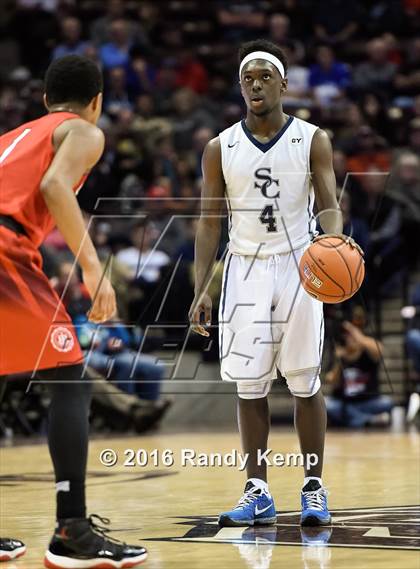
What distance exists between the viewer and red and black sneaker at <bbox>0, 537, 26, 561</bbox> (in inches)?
173

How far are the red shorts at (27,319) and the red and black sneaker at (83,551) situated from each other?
0.59 m

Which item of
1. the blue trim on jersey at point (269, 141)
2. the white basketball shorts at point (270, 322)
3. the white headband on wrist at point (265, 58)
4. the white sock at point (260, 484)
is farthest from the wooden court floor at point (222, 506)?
the white headband on wrist at point (265, 58)

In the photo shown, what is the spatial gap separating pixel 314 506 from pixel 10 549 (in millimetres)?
1409

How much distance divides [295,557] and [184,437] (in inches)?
238

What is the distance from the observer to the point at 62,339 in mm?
4254

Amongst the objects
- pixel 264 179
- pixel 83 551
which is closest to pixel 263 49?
pixel 264 179

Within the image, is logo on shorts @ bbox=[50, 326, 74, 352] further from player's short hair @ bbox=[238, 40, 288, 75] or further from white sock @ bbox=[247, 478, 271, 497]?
player's short hair @ bbox=[238, 40, 288, 75]

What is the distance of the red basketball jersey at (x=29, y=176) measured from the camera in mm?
4289

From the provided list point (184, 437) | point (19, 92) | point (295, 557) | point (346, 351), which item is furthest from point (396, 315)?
point (295, 557)

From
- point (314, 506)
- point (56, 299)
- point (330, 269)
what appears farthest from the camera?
point (314, 506)

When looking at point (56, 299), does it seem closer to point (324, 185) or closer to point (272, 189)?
point (272, 189)

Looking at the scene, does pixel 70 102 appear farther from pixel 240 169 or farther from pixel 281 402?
pixel 281 402

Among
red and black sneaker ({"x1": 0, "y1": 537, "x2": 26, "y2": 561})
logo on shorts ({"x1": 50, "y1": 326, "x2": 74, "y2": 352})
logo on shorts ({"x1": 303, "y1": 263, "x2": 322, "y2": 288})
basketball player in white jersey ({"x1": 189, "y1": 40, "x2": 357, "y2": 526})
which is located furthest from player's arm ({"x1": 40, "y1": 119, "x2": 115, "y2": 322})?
basketball player in white jersey ({"x1": 189, "y1": 40, "x2": 357, "y2": 526})

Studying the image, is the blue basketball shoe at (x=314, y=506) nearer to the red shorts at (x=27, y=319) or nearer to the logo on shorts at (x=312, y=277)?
the logo on shorts at (x=312, y=277)
